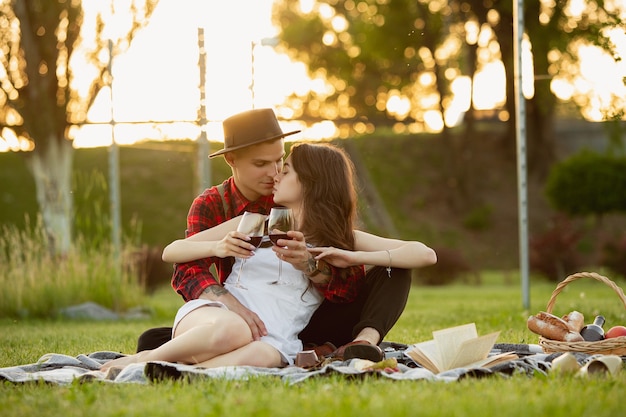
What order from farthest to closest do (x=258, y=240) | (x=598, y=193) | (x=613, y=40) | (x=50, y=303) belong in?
(x=598, y=193) < (x=50, y=303) < (x=613, y=40) < (x=258, y=240)

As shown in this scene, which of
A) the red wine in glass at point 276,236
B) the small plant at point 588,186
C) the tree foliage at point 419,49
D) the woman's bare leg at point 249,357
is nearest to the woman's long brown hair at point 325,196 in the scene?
the red wine in glass at point 276,236

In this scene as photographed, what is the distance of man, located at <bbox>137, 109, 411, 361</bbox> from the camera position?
4098 mm

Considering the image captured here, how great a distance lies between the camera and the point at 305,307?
4160mm

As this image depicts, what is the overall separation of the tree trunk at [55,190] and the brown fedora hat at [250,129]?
5.16 meters

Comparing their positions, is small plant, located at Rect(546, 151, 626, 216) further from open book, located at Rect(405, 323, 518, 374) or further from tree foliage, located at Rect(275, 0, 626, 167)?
open book, located at Rect(405, 323, 518, 374)

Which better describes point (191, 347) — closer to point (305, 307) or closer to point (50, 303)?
point (305, 307)

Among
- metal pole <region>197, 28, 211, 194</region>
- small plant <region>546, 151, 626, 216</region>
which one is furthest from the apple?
small plant <region>546, 151, 626, 216</region>

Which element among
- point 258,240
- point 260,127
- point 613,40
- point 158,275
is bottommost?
point 158,275

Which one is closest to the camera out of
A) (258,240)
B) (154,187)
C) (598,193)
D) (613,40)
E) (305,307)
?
(258,240)

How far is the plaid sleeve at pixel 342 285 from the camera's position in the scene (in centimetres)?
418

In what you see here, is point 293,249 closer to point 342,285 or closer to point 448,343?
point 342,285

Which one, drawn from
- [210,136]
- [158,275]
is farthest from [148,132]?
→ [158,275]

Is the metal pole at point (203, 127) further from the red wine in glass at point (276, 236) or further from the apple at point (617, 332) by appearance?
the apple at point (617, 332)

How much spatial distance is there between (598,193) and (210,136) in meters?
10.8
